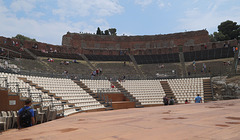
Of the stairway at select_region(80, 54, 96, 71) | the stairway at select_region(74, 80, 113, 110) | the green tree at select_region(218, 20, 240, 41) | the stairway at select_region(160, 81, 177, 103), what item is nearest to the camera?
the stairway at select_region(74, 80, 113, 110)

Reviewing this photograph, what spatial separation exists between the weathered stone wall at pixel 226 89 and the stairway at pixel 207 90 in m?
0.54

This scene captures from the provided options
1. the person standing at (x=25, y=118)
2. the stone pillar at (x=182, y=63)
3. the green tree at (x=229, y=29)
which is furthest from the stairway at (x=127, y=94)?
the green tree at (x=229, y=29)

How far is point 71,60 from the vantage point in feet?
124

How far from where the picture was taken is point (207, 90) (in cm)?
2248

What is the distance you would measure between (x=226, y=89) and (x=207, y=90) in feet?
6.50

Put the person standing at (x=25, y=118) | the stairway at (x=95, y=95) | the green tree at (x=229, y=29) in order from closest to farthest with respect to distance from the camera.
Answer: the person standing at (x=25, y=118), the stairway at (x=95, y=95), the green tree at (x=229, y=29)

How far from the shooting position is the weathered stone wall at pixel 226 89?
21.0m

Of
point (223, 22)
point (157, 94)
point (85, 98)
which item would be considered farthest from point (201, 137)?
point (223, 22)

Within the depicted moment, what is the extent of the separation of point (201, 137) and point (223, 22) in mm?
65724

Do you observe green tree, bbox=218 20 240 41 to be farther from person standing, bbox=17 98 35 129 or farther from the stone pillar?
person standing, bbox=17 98 35 129

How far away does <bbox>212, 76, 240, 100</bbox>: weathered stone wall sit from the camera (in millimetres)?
20984

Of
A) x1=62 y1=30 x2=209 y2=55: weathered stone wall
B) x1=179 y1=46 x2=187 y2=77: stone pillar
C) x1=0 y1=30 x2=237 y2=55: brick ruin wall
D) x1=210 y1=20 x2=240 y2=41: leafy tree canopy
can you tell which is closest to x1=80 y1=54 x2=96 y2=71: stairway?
x1=0 y1=30 x2=237 y2=55: brick ruin wall

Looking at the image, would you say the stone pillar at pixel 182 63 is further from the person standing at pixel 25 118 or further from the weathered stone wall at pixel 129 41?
the person standing at pixel 25 118

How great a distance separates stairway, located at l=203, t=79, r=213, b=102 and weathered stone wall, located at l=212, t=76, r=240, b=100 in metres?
0.54
